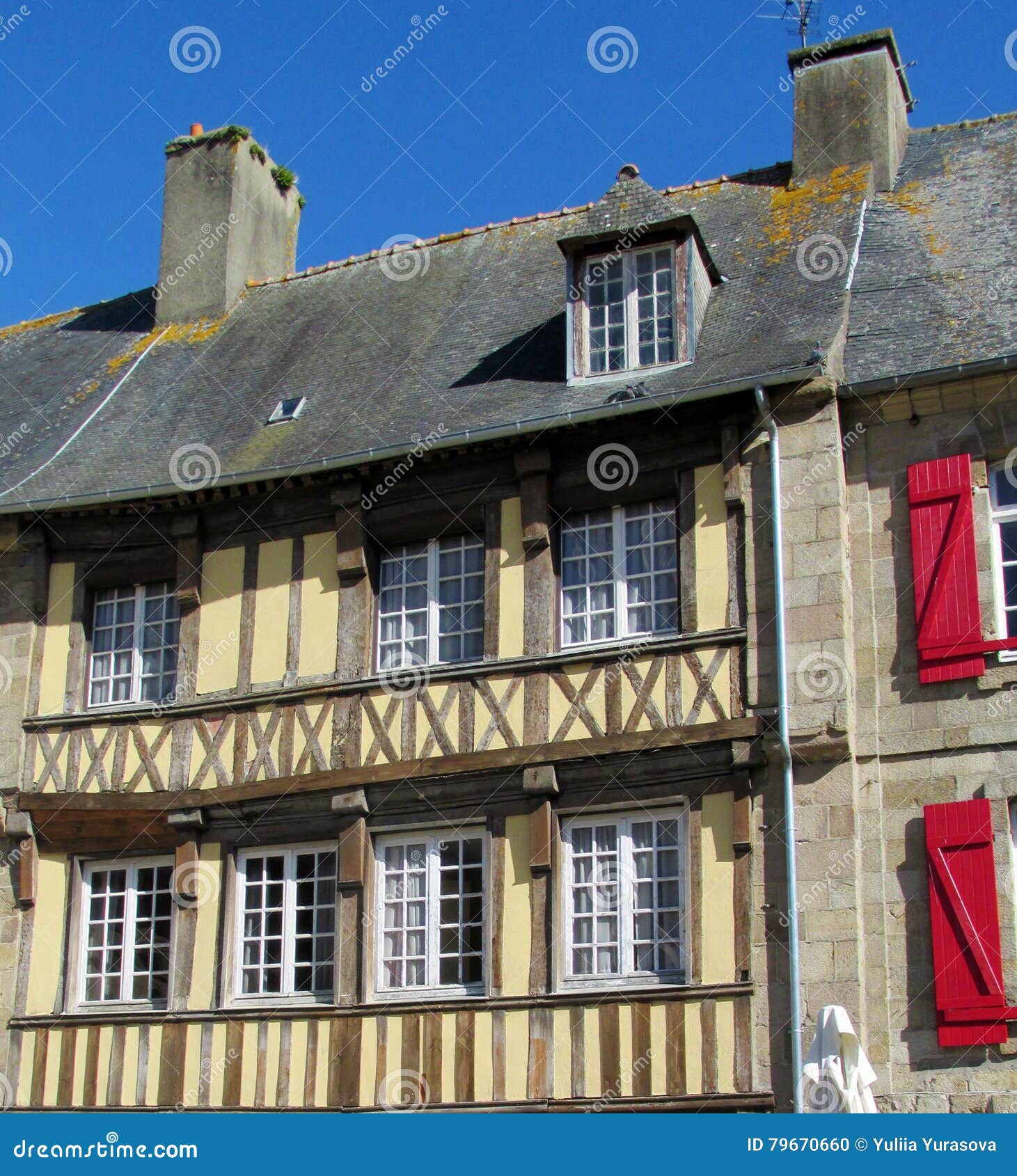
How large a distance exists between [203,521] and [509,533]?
7.80 ft

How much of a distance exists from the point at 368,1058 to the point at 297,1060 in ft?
1.67

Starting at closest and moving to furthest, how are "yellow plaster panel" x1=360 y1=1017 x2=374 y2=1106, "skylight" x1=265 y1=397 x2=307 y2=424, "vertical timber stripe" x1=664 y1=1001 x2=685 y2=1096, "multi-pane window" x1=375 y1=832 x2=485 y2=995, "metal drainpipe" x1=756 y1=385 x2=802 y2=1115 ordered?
1. "metal drainpipe" x1=756 y1=385 x2=802 y2=1115
2. "vertical timber stripe" x1=664 y1=1001 x2=685 y2=1096
3. "yellow plaster panel" x1=360 y1=1017 x2=374 y2=1106
4. "multi-pane window" x1=375 y1=832 x2=485 y2=995
5. "skylight" x1=265 y1=397 x2=307 y2=424

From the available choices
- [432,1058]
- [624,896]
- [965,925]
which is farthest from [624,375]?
[432,1058]

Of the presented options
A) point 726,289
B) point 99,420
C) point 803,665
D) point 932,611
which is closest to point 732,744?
point 803,665

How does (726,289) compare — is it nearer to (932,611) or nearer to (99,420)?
(932,611)

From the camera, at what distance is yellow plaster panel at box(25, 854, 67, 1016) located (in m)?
12.8

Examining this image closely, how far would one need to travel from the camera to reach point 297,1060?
38.8 feet

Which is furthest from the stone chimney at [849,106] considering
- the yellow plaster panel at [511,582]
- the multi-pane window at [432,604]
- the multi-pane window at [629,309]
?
the multi-pane window at [432,604]

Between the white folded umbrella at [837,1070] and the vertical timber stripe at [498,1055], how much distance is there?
2.06 metres

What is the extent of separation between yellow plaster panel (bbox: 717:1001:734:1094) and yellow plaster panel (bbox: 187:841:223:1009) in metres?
3.43

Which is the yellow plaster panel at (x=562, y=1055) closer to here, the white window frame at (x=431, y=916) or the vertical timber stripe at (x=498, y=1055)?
the vertical timber stripe at (x=498, y=1055)

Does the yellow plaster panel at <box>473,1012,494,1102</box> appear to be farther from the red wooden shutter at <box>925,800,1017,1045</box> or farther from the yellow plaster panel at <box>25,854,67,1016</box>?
the yellow plaster panel at <box>25,854,67,1016</box>

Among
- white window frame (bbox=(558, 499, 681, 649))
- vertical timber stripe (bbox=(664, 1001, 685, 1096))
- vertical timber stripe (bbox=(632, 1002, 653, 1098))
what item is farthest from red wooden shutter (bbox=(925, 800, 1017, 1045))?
white window frame (bbox=(558, 499, 681, 649))

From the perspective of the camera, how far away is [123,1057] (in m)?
12.3
